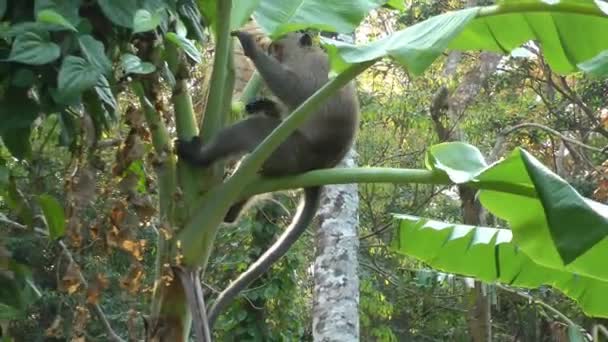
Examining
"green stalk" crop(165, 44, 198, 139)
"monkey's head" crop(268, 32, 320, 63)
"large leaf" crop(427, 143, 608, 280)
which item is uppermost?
"monkey's head" crop(268, 32, 320, 63)

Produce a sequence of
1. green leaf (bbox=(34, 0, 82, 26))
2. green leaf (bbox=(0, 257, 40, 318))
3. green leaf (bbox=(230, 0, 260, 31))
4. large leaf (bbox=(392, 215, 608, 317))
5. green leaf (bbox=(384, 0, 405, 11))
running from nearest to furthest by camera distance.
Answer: green leaf (bbox=(34, 0, 82, 26)) < green leaf (bbox=(230, 0, 260, 31)) < green leaf (bbox=(0, 257, 40, 318)) < green leaf (bbox=(384, 0, 405, 11)) < large leaf (bbox=(392, 215, 608, 317))

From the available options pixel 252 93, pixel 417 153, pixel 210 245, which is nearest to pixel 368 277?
pixel 417 153

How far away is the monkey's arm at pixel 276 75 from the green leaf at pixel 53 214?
3.88ft

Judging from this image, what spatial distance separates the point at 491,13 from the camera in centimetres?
220

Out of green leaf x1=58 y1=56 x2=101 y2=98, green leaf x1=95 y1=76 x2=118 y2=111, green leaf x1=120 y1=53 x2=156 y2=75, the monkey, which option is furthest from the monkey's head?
green leaf x1=58 y1=56 x2=101 y2=98

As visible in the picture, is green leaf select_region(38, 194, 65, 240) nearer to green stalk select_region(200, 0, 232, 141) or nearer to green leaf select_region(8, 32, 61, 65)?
green stalk select_region(200, 0, 232, 141)

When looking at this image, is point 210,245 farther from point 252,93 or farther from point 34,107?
point 252,93

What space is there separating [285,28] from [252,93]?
129cm

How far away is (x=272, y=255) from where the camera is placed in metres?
3.39

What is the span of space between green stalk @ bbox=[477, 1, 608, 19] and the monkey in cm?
110

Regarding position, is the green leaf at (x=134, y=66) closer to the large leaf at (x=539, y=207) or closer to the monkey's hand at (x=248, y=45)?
the large leaf at (x=539, y=207)

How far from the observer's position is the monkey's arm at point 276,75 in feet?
12.1

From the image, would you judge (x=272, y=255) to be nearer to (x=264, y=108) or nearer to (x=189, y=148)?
(x=264, y=108)

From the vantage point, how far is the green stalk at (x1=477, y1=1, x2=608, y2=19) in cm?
216
